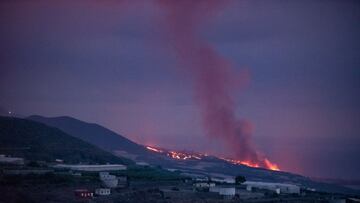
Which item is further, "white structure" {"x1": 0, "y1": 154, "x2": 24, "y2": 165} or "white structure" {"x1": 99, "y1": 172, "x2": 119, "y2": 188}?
"white structure" {"x1": 0, "y1": 154, "x2": 24, "y2": 165}

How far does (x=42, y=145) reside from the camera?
6303 centimetres

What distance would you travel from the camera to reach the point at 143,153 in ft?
299

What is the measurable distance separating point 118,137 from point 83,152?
41.8 metres

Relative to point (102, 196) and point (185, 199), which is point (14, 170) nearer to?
point (102, 196)

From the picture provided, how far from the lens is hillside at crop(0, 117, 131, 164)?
58531 millimetres

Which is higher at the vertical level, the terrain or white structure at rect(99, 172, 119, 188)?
the terrain

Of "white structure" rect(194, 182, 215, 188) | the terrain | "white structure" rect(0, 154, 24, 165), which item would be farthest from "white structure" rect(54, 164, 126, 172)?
the terrain

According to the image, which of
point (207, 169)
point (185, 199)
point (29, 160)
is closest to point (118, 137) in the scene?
point (207, 169)

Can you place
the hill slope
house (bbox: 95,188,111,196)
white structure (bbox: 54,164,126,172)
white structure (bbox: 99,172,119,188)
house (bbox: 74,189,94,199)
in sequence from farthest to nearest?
the hill slope
white structure (bbox: 54,164,126,172)
white structure (bbox: 99,172,119,188)
house (bbox: 95,188,111,196)
house (bbox: 74,189,94,199)

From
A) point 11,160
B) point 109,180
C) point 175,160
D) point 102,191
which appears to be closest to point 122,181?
point 109,180

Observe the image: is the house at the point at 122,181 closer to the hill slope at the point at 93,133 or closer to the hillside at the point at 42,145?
the hillside at the point at 42,145

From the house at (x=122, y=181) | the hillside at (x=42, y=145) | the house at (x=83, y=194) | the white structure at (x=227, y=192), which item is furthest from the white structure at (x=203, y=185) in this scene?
the hillside at (x=42, y=145)

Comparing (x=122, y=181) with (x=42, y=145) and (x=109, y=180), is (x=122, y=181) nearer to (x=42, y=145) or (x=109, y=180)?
(x=109, y=180)

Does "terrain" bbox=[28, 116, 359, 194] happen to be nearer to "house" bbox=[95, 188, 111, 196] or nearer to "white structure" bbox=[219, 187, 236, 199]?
"white structure" bbox=[219, 187, 236, 199]
